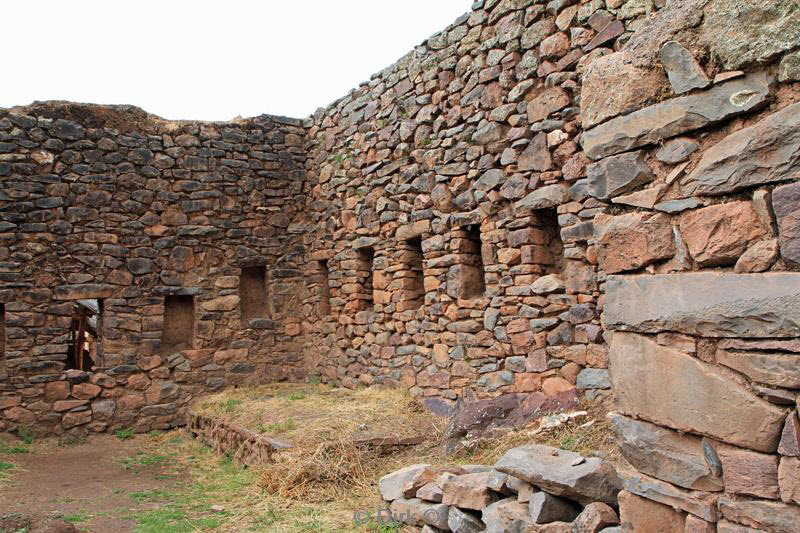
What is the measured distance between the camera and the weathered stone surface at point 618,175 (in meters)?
2.18

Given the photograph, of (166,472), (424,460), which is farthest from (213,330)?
(424,460)

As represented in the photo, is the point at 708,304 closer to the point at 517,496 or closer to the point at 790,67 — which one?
the point at 790,67

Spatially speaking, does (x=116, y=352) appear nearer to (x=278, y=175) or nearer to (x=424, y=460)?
(x=278, y=175)

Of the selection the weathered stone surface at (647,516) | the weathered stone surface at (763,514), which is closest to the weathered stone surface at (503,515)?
the weathered stone surface at (647,516)

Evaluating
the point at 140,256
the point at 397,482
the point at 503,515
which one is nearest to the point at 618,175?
the point at 503,515

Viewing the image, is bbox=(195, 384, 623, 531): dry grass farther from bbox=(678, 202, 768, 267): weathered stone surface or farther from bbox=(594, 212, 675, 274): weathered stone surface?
bbox=(678, 202, 768, 267): weathered stone surface

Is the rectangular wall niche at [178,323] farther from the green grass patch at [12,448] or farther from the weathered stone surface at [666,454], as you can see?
the weathered stone surface at [666,454]

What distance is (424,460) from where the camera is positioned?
5.27 m

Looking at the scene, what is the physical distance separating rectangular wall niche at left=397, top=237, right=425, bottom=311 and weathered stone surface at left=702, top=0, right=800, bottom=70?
5.46 metres

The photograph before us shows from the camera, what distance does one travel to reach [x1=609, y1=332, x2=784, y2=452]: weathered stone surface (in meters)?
1.83

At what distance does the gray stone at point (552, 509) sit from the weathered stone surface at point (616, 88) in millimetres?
1811

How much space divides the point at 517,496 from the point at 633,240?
69.7 inches

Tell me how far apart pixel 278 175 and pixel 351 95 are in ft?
5.51

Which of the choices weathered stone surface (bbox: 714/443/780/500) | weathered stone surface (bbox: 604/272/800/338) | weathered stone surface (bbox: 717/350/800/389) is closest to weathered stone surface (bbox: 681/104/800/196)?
weathered stone surface (bbox: 604/272/800/338)
